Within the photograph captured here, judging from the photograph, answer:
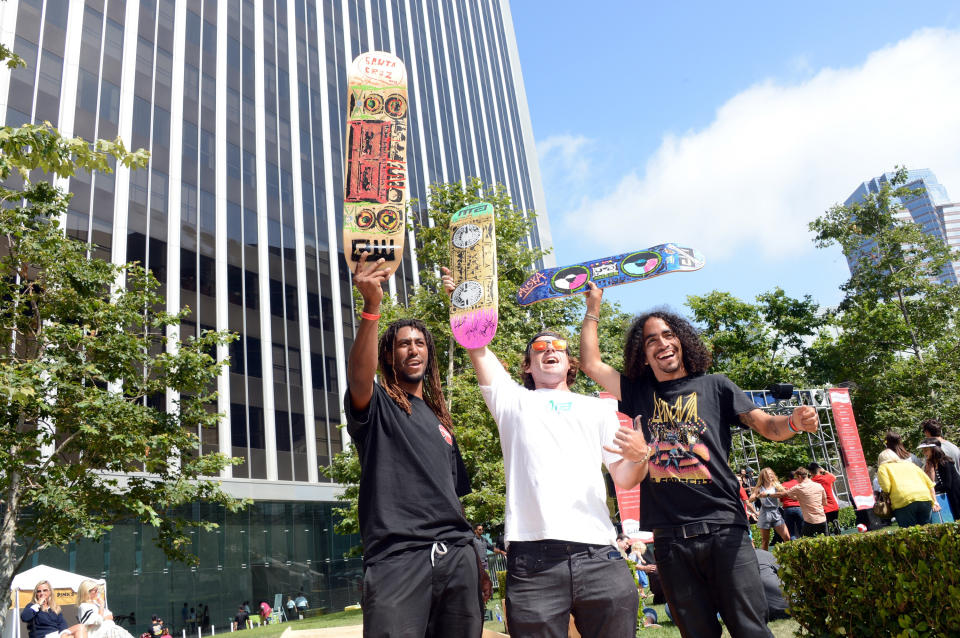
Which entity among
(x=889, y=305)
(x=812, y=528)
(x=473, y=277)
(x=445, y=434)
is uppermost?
(x=889, y=305)

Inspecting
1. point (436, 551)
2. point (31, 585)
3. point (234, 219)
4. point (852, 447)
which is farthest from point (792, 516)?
point (234, 219)

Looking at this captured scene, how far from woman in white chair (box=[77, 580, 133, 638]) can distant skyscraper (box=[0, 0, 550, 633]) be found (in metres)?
11.7

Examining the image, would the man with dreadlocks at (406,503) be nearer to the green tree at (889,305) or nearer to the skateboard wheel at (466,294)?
the skateboard wheel at (466,294)

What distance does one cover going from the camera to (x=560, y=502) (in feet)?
8.75

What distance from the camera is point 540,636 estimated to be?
245cm

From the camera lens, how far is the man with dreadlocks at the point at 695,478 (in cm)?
294

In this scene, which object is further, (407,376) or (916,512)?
(916,512)

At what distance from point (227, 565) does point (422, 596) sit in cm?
2347

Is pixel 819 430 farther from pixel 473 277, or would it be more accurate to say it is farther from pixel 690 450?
pixel 690 450

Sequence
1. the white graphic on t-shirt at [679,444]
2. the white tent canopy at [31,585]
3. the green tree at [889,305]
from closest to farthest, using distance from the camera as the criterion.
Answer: the white graphic on t-shirt at [679,444]
the white tent canopy at [31,585]
the green tree at [889,305]

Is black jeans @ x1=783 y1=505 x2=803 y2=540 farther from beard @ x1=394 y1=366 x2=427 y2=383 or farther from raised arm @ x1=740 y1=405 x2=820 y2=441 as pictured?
beard @ x1=394 y1=366 x2=427 y2=383

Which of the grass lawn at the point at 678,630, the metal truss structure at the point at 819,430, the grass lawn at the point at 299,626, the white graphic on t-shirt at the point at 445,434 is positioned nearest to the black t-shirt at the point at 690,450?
the white graphic on t-shirt at the point at 445,434

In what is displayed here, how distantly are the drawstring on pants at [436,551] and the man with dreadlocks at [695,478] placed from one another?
2.96ft

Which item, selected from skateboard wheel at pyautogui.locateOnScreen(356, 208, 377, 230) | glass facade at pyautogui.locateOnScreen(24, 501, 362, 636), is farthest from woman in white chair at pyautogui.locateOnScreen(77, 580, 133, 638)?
glass facade at pyautogui.locateOnScreen(24, 501, 362, 636)
